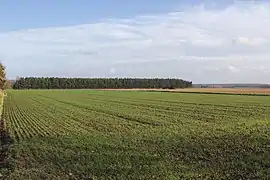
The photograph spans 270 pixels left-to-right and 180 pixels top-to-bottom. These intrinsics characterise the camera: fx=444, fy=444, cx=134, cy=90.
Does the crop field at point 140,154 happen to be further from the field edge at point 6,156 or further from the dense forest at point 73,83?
the dense forest at point 73,83

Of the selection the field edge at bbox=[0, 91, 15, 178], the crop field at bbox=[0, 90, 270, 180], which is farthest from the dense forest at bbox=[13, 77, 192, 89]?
the crop field at bbox=[0, 90, 270, 180]

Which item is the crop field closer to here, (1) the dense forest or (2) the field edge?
(2) the field edge

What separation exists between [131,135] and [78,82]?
16182 centimetres

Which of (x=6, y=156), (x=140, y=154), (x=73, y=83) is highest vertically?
(x=73, y=83)

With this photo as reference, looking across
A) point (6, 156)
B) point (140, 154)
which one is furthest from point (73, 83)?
point (140, 154)

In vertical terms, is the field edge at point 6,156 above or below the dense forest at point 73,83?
below

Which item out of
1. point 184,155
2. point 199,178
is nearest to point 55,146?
point 184,155

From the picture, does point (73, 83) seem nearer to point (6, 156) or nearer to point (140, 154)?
point (6, 156)

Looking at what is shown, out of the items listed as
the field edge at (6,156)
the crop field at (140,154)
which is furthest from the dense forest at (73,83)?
the crop field at (140,154)

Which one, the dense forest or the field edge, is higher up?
the dense forest

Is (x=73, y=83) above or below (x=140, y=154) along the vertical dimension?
above

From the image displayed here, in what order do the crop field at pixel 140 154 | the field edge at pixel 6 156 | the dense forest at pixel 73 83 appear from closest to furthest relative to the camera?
1. the crop field at pixel 140 154
2. the field edge at pixel 6 156
3. the dense forest at pixel 73 83

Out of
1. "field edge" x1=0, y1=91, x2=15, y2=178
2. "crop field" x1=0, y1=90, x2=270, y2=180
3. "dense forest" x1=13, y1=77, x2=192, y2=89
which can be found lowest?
"field edge" x1=0, y1=91, x2=15, y2=178

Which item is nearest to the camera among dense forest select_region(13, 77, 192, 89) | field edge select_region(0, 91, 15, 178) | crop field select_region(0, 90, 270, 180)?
crop field select_region(0, 90, 270, 180)
